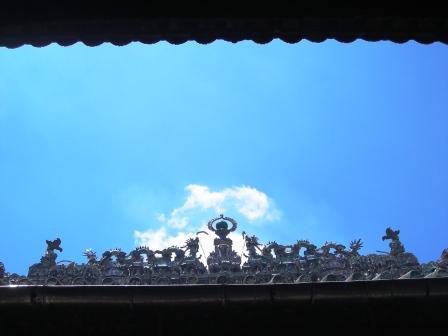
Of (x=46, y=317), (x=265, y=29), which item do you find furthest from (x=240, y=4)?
(x=46, y=317)

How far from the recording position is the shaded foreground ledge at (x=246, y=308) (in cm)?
716

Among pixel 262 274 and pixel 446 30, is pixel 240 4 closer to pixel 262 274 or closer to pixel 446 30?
pixel 446 30

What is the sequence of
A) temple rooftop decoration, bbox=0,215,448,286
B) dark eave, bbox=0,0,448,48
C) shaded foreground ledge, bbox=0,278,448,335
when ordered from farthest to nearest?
1. temple rooftop decoration, bbox=0,215,448,286
2. shaded foreground ledge, bbox=0,278,448,335
3. dark eave, bbox=0,0,448,48

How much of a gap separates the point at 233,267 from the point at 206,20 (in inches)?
174

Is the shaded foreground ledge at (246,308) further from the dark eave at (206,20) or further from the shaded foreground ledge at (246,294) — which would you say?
the dark eave at (206,20)

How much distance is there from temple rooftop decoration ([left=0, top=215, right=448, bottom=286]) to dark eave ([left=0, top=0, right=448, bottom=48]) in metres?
3.78

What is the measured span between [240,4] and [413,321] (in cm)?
411

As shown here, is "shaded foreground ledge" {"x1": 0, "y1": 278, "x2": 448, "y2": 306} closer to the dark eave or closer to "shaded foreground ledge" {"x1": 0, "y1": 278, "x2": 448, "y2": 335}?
"shaded foreground ledge" {"x1": 0, "y1": 278, "x2": 448, "y2": 335}

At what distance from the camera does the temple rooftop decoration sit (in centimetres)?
846

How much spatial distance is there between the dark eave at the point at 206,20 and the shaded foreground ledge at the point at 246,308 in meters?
3.00

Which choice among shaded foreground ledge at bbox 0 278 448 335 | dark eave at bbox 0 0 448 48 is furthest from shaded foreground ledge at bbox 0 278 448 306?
dark eave at bbox 0 0 448 48

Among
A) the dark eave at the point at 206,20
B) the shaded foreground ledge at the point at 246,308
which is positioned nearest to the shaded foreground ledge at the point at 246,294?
the shaded foreground ledge at the point at 246,308

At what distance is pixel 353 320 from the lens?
286 inches

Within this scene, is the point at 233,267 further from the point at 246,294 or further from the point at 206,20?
the point at 206,20
